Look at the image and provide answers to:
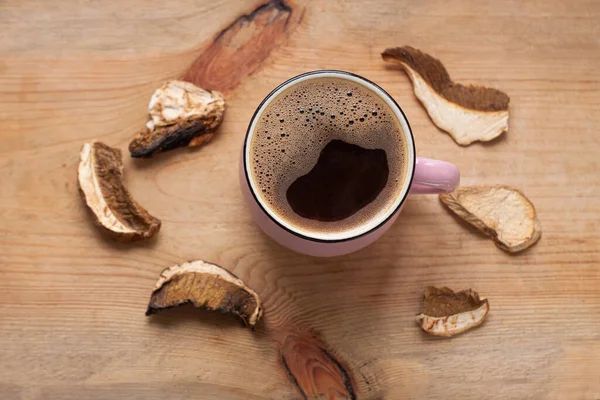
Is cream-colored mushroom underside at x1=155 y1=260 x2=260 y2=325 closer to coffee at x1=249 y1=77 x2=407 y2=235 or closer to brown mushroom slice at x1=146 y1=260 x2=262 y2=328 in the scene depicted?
brown mushroom slice at x1=146 y1=260 x2=262 y2=328

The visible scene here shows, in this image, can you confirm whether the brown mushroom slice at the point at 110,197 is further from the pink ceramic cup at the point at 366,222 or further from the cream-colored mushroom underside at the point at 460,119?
the cream-colored mushroom underside at the point at 460,119

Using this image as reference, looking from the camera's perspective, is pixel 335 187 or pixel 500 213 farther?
pixel 500 213

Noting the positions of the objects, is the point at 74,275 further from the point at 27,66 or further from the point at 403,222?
the point at 403,222

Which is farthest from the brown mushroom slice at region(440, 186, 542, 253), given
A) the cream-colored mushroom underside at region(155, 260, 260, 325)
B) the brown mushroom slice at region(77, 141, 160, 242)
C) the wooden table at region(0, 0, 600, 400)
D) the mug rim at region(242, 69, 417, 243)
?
the brown mushroom slice at region(77, 141, 160, 242)

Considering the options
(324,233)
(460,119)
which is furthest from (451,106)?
(324,233)

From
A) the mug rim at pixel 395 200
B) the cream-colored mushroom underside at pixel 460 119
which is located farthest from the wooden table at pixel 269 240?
the mug rim at pixel 395 200

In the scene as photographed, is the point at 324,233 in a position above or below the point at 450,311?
above

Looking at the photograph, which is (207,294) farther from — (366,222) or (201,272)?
(366,222)
